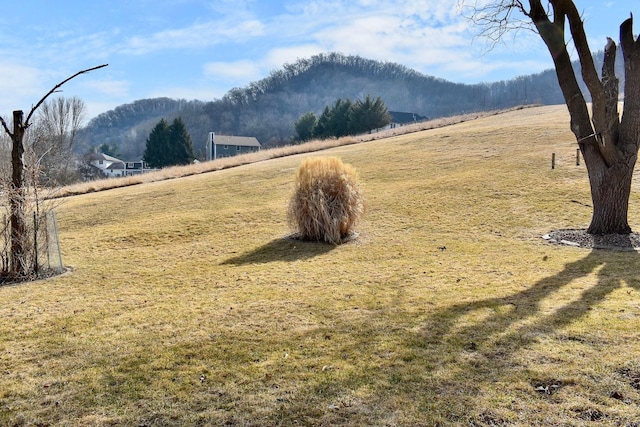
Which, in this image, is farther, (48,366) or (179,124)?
(179,124)

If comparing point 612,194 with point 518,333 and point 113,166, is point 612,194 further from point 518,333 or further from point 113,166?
point 113,166

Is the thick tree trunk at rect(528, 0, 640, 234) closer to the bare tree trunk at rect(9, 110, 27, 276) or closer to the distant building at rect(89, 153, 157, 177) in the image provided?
the bare tree trunk at rect(9, 110, 27, 276)

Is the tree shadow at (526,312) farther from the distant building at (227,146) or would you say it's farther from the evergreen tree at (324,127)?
the distant building at (227,146)

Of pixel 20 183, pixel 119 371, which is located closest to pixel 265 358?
pixel 119 371

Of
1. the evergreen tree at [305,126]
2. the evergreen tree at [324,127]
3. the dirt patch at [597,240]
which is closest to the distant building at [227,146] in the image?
the evergreen tree at [305,126]

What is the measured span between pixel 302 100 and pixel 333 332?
137023 millimetres

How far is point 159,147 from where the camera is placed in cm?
5106

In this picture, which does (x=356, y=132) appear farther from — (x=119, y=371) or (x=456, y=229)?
(x=119, y=371)

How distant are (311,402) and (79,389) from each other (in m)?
1.65

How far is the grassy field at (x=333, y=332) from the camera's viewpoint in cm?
279

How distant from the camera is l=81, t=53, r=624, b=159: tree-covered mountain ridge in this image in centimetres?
10362

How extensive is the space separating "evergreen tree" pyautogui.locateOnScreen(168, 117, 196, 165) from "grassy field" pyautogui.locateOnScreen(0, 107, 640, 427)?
140 ft

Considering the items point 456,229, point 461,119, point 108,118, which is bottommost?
point 456,229

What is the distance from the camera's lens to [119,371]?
3379 mm
